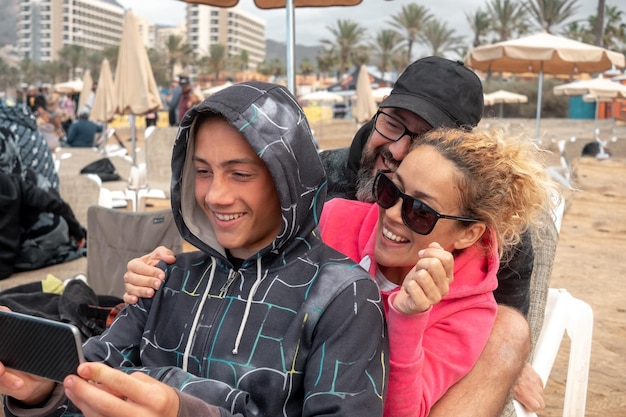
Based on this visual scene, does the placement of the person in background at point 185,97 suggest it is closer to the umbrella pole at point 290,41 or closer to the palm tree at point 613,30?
the umbrella pole at point 290,41

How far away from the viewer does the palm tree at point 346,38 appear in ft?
248

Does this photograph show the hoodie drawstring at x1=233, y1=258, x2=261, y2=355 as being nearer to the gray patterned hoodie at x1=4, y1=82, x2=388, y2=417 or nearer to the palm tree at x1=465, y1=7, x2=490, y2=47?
the gray patterned hoodie at x1=4, y1=82, x2=388, y2=417

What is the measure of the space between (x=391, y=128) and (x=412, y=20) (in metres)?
69.5

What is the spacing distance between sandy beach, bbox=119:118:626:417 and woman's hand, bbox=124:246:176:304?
115 cm

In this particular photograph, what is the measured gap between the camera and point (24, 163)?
196 inches

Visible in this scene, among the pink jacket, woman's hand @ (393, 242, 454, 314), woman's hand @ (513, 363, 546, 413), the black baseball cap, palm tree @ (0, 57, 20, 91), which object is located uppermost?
palm tree @ (0, 57, 20, 91)

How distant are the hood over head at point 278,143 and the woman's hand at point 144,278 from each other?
0.39 feet

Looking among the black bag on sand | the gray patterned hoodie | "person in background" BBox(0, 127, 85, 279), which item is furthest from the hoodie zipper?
the black bag on sand

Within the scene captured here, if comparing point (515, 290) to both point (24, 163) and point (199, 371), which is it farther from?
point (24, 163)

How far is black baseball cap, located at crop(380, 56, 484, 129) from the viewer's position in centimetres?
241

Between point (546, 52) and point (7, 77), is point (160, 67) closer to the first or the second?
point (7, 77)

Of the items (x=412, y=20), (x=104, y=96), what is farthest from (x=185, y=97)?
(x=412, y=20)

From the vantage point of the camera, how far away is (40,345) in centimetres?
136

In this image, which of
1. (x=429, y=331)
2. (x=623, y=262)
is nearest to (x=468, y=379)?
(x=429, y=331)
